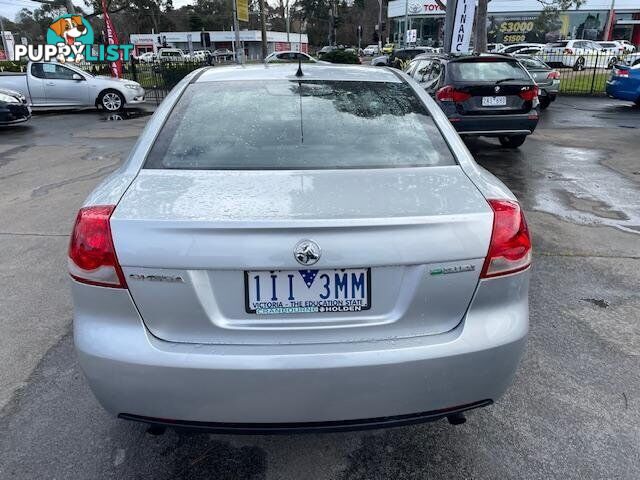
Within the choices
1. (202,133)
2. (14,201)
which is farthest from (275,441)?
(14,201)

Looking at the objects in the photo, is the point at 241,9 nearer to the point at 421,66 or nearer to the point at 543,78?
the point at 543,78

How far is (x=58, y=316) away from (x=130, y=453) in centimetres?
163

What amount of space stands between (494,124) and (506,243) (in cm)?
732

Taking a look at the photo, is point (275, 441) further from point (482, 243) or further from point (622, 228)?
point (622, 228)

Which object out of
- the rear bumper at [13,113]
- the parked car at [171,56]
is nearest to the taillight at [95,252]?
the rear bumper at [13,113]

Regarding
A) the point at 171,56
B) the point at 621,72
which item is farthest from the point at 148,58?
the point at 621,72

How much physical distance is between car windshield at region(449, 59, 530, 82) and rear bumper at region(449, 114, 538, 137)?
646 millimetres

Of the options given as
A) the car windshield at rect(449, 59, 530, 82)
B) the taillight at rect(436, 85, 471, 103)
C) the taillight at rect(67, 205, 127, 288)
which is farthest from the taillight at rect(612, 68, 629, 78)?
the taillight at rect(67, 205, 127, 288)

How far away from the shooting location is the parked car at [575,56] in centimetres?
2711

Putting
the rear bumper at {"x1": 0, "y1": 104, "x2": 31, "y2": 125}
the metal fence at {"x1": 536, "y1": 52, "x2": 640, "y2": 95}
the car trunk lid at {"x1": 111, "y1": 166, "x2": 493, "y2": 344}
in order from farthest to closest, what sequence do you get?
1. the metal fence at {"x1": 536, "y1": 52, "x2": 640, "y2": 95}
2. the rear bumper at {"x1": 0, "y1": 104, "x2": 31, "y2": 125}
3. the car trunk lid at {"x1": 111, "y1": 166, "x2": 493, "y2": 344}

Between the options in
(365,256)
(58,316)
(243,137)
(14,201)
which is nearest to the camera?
(365,256)

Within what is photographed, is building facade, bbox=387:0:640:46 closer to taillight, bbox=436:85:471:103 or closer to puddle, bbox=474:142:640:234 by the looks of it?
puddle, bbox=474:142:640:234

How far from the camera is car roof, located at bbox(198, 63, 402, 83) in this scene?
2.98 m

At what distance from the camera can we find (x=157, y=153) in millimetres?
2402
